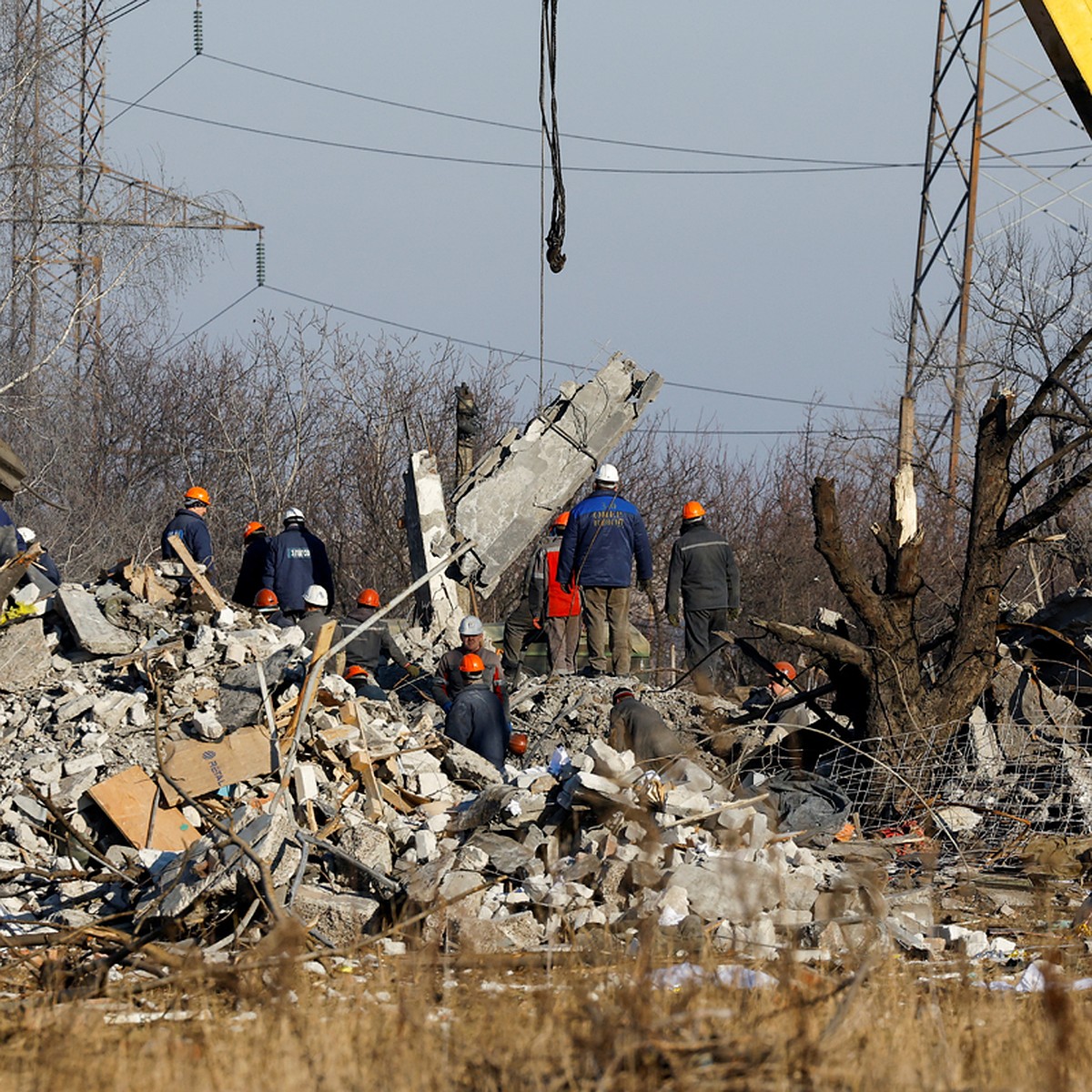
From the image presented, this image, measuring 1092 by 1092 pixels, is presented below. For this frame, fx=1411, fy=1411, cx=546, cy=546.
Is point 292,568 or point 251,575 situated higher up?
point 292,568

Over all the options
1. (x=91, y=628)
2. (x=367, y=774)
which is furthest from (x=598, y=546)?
(x=367, y=774)

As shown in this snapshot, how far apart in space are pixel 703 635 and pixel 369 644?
10.6ft

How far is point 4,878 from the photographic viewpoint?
8125mm

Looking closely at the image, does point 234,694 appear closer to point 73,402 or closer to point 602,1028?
point 602,1028

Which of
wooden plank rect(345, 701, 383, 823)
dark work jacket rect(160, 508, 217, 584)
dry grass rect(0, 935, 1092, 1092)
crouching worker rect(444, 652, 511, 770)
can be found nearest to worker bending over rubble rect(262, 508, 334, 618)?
dark work jacket rect(160, 508, 217, 584)

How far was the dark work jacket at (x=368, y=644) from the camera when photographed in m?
12.4

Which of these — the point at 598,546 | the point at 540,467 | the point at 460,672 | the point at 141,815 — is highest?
the point at 540,467

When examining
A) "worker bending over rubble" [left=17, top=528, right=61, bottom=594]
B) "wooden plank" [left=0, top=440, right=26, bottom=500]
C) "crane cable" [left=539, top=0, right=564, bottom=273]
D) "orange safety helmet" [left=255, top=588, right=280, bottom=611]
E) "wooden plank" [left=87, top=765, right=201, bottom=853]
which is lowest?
"wooden plank" [left=87, top=765, right=201, bottom=853]

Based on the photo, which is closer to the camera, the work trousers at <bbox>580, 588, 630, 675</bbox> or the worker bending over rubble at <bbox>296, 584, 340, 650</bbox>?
the worker bending over rubble at <bbox>296, 584, 340, 650</bbox>

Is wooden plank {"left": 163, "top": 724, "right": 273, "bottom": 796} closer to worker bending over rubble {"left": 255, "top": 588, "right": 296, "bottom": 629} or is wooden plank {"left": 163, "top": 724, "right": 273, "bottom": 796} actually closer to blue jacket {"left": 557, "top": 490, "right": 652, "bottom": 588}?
worker bending over rubble {"left": 255, "top": 588, "right": 296, "bottom": 629}

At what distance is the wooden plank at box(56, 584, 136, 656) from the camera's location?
11.5 metres

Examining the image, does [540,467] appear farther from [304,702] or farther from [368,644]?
[304,702]

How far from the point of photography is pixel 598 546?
13031mm

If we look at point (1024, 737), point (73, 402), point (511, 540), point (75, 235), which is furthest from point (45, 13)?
point (1024, 737)
